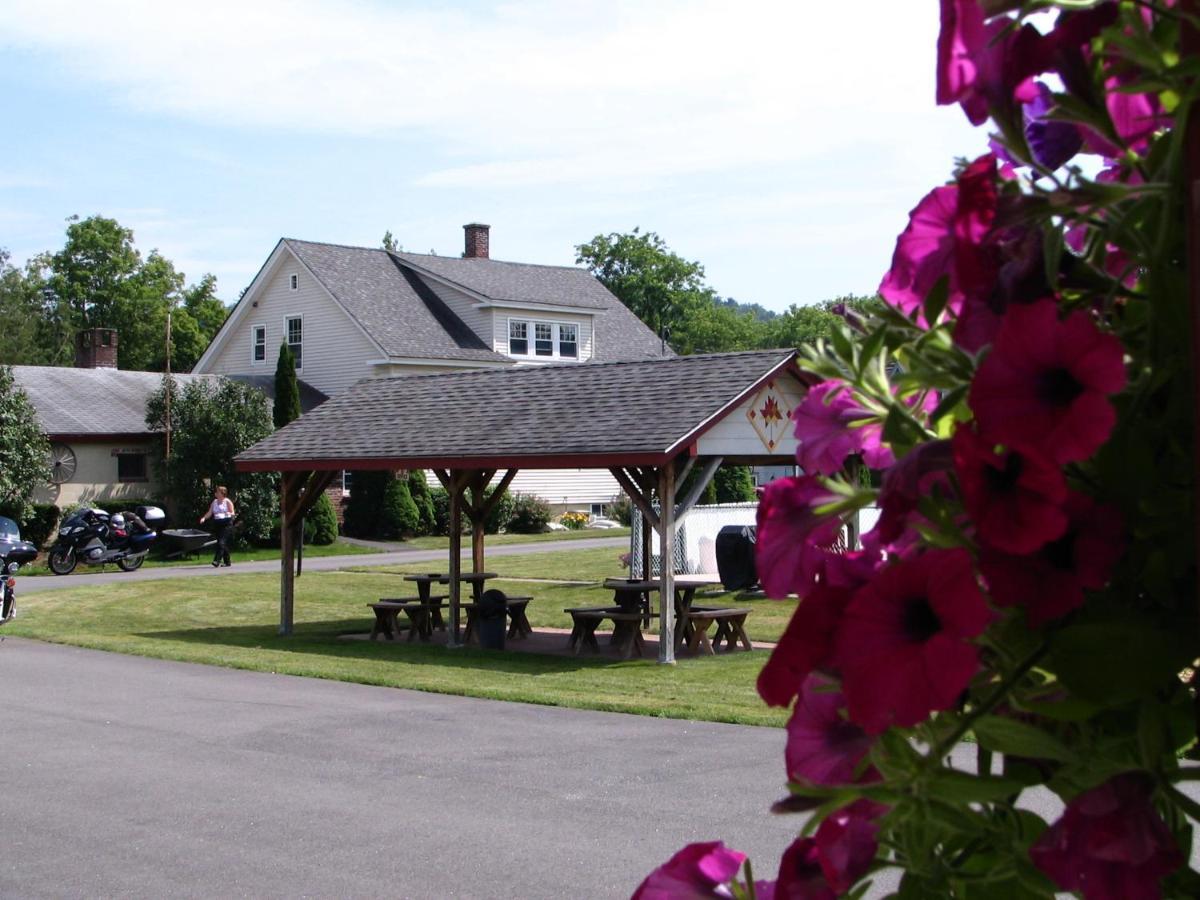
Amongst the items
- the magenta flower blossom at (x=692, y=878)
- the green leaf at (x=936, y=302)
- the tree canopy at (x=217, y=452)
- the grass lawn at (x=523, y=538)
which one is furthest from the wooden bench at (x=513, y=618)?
the green leaf at (x=936, y=302)

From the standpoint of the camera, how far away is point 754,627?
21391mm

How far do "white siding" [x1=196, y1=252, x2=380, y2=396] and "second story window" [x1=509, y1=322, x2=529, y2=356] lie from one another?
556 cm

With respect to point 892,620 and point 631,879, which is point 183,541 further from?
point 892,620

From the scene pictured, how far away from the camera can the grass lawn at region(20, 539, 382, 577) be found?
3272cm

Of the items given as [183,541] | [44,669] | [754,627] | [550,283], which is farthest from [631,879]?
[550,283]

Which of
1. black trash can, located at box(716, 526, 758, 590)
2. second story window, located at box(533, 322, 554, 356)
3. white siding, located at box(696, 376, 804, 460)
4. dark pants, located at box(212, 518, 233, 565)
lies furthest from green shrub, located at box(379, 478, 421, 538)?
white siding, located at box(696, 376, 804, 460)

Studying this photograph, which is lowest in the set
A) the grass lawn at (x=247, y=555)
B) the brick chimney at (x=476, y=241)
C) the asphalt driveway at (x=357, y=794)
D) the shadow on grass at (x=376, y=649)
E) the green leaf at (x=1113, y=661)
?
the asphalt driveway at (x=357, y=794)

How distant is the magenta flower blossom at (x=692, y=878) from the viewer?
126 centimetres

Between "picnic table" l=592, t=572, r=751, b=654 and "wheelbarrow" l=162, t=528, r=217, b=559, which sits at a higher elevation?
"wheelbarrow" l=162, t=528, r=217, b=559

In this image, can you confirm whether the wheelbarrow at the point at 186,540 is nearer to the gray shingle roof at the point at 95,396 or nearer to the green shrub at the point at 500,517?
the gray shingle roof at the point at 95,396

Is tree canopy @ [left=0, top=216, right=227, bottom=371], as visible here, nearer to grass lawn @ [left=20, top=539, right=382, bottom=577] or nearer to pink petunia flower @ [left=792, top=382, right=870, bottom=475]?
grass lawn @ [left=20, top=539, right=382, bottom=577]

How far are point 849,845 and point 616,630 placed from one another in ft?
58.3

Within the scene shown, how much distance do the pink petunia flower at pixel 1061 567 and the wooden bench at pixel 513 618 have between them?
18.4 meters

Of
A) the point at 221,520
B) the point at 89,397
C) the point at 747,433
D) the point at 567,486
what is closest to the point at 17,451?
the point at 221,520
